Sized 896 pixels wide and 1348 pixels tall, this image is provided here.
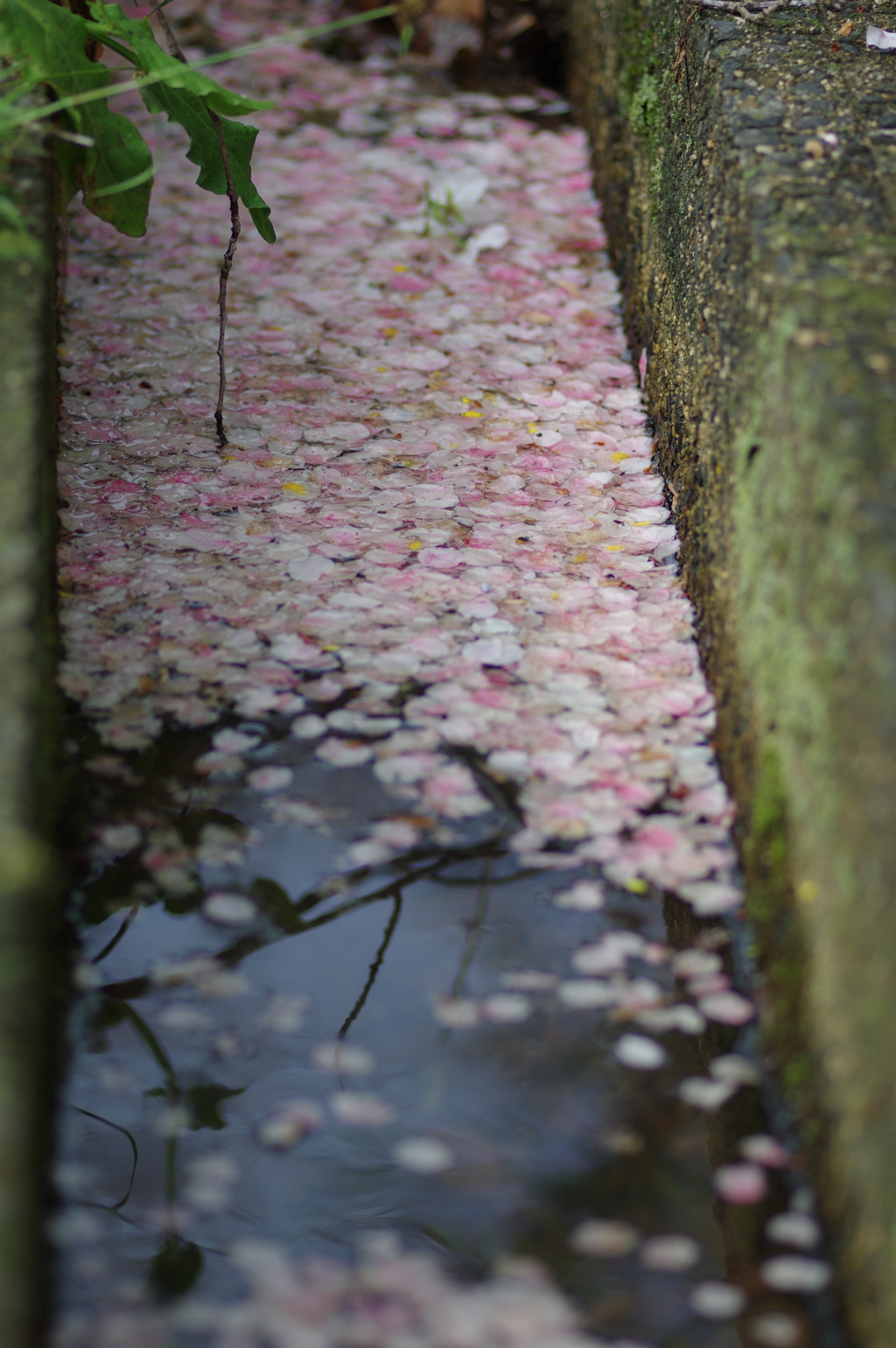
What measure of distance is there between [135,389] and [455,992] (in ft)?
5.35

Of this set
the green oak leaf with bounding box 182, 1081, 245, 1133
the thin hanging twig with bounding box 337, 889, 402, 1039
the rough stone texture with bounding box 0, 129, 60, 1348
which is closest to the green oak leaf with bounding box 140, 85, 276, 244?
the rough stone texture with bounding box 0, 129, 60, 1348

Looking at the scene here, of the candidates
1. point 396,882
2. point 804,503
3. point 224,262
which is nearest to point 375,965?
point 396,882

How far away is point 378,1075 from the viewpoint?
4.49 ft

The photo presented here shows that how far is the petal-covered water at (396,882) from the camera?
1.19 m

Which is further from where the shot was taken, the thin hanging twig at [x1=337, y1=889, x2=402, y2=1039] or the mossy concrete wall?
the thin hanging twig at [x1=337, y1=889, x2=402, y2=1039]

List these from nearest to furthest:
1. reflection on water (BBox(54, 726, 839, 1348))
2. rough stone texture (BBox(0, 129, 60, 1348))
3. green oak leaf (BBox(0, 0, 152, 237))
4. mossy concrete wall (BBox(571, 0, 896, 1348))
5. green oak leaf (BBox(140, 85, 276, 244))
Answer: rough stone texture (BBox(0, 129, 60, 1348)) → mossy concrete wall (BBox(571, 0, 896, 1348)) → reflection on water (BBox(54, 726, 839, 1348)) → green oak leaf (BBox(0, 0, 152, 237)) → green oak leaf (BBox(140, 85, 276, 244))

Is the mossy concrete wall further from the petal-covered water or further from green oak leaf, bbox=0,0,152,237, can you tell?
green oak leaf, bbox=0,0,152,237

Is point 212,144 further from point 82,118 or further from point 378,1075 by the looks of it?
point 378,1075

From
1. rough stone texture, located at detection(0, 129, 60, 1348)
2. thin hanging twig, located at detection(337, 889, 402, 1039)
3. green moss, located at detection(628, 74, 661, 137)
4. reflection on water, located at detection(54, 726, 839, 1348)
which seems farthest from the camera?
green moss, located at detection(628, 74, 661, 137)

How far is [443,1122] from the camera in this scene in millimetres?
1334

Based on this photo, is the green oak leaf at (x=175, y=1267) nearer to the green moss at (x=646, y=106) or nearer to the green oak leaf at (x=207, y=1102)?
the green oak leaf at (x=207, y=1102)

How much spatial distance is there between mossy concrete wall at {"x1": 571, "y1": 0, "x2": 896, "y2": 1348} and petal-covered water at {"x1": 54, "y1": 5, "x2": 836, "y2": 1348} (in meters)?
0.12

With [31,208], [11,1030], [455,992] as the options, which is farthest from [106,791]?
[31,208]

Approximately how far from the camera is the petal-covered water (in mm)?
1193
